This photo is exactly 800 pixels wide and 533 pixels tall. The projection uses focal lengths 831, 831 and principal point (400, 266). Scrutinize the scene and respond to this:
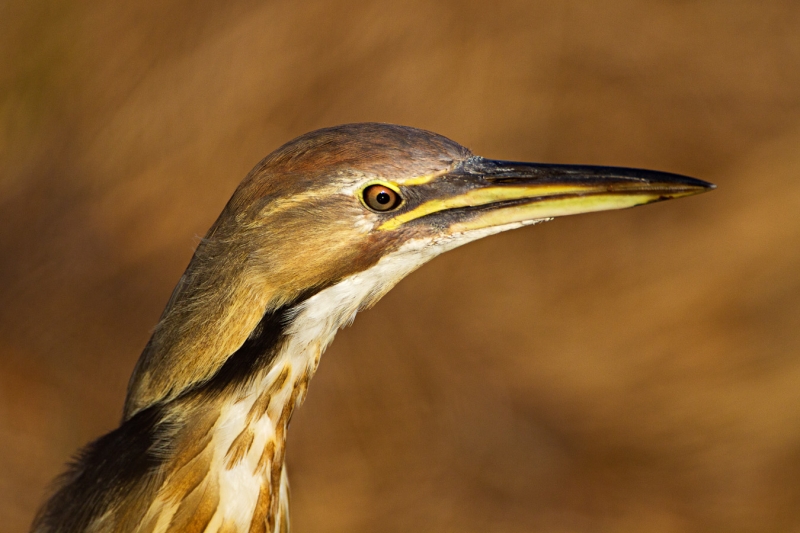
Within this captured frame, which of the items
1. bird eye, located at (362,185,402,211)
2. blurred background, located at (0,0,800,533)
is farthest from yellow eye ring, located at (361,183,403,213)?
blurred background, located at (0,0,800,533)

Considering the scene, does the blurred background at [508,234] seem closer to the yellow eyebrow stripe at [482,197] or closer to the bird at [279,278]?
the bird at [279,278]

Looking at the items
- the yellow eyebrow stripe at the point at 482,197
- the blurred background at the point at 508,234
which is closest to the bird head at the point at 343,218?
the yellow eyebrow stripe at the point at 482,197

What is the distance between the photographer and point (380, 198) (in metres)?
1.60

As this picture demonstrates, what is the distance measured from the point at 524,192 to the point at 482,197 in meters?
0.08

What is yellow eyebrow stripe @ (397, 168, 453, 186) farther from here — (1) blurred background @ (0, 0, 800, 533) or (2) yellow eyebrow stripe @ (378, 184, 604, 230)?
(1) blurred background @ (0, 0, 800, 533)

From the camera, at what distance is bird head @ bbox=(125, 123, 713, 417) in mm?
1560

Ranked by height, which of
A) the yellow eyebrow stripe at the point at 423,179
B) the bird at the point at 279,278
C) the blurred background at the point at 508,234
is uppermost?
the blurred background at the point at 508,234

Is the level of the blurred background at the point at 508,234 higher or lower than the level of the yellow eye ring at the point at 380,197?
higher

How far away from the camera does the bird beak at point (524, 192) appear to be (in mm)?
1613

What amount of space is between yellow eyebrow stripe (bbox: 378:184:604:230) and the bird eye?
0.09ft

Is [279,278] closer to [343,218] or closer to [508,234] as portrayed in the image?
[343,218]

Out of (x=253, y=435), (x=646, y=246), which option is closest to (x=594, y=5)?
(x=646, y=246)

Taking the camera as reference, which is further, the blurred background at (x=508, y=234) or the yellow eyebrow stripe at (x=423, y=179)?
the blurred background at (x=508, y=234)

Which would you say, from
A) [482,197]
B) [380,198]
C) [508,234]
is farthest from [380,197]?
[508,234]
